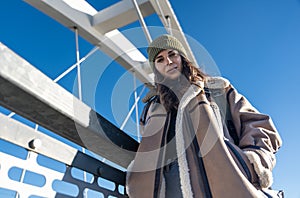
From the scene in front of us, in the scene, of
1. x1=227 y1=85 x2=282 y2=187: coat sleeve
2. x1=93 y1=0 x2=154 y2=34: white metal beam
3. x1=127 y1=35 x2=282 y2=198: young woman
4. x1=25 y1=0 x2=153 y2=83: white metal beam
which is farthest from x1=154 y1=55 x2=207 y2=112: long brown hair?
x1=93 y1=0 x2=154 y2=34: white metal beam

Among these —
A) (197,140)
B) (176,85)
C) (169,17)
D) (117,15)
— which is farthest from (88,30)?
(197,140)

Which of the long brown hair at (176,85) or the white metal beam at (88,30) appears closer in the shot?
the long brown hair at (176,85)

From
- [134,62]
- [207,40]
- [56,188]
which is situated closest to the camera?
[56,188]

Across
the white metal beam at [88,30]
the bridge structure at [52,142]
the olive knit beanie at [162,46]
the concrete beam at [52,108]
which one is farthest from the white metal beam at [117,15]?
the concrete beam at [52,108]

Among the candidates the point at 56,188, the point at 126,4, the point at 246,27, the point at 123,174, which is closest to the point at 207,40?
the point at 246,27

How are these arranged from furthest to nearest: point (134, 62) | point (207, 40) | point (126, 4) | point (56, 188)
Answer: point (134, 62) → point (126, 4) → point (207, 40) → point (56, 188)

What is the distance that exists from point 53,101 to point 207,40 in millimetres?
1617

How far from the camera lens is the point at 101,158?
76cm

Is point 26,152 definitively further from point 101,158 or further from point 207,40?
point 207,40

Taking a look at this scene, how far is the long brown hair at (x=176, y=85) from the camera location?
2.56ft

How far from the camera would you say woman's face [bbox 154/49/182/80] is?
82 centimetres

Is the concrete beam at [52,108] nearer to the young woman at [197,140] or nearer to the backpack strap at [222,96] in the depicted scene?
the young woman at [197,140]

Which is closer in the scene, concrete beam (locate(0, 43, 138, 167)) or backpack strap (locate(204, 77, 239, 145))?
concrete beam (locate(0, 43, 138, 167))

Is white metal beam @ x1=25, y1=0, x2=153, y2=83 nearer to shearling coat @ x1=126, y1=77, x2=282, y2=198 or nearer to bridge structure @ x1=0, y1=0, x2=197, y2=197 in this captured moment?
bridge structure @ x1=0, y1=0, x2=197, y2=197
